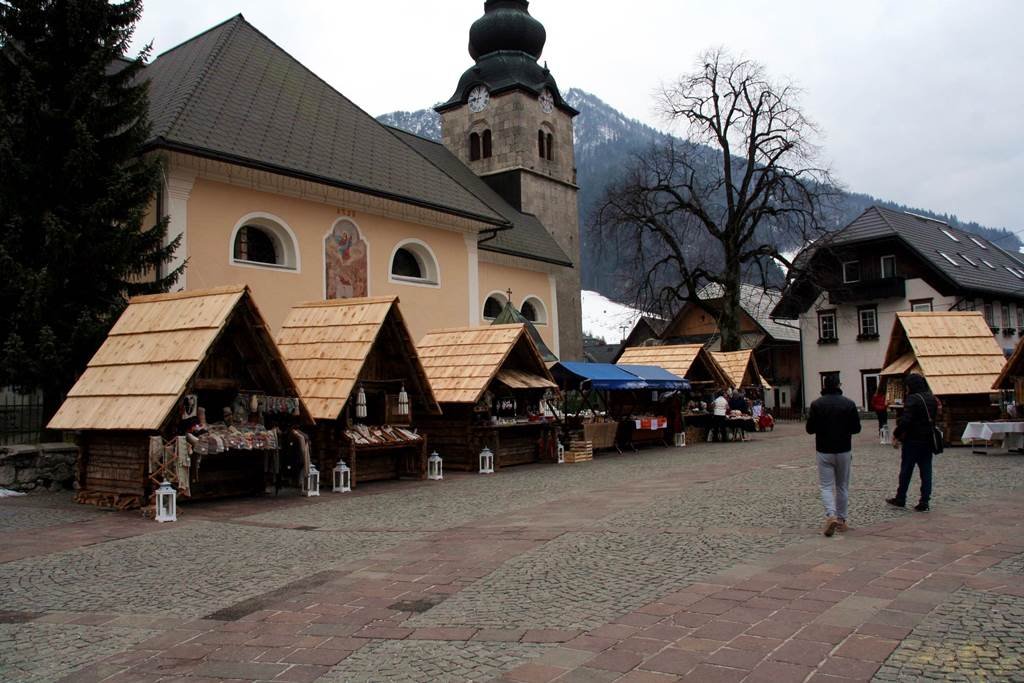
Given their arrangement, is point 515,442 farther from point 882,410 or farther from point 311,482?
point 882,410

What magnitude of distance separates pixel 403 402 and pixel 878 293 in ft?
114

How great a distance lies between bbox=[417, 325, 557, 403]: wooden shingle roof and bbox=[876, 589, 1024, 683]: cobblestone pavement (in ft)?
41.6

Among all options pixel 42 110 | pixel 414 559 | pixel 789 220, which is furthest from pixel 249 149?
pixel 789 220

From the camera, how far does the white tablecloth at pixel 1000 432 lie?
714 inches

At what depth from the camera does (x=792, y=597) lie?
21.9ft

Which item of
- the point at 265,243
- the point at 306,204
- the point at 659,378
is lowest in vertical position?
the point at 659,378

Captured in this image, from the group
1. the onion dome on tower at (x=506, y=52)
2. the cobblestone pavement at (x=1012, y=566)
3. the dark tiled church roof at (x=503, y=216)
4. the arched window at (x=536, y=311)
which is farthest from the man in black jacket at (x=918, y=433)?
the onion dome on tower at (x=506, y=52)

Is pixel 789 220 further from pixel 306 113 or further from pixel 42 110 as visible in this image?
pixel 42 110

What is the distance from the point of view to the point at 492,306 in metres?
35.8

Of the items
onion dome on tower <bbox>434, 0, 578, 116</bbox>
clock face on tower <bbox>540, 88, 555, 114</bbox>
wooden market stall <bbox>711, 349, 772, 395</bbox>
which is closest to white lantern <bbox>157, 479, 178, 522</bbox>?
wooden market stall <bbox>711, 349, 772, 395</bbox>

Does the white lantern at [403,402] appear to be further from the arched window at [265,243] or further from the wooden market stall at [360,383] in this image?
the arched window at [265,243]

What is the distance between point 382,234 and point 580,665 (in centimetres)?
2265

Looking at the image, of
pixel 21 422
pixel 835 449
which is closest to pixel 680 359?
pixel 835 449

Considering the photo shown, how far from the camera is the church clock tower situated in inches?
1719
